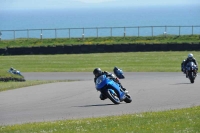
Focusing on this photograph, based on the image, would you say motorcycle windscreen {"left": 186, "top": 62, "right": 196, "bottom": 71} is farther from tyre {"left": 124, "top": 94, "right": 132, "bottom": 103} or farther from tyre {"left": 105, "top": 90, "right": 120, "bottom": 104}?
tyre {"left": 105, "top": 90, "right": 120, "bottom": 104}

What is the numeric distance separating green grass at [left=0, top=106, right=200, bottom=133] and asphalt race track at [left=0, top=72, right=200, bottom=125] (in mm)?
2390

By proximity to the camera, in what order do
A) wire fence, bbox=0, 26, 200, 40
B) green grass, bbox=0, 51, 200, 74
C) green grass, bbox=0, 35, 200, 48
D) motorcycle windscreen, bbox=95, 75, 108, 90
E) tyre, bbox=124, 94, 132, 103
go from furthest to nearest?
1. wire fence, bbox=0, 26, 200, 40
2. green grass, bbox=0, 35, 200, 48
3. green grass, bbox=0, 51, 200, 74
4. tyre, bbox=124, 94, 132, 103
5. motorcycle windscreen, bbox=95, 75, 108, 90

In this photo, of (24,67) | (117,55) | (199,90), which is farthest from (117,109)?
(117,55)

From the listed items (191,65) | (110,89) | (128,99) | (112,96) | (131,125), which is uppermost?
(191,65)

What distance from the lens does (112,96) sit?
66.8 feet

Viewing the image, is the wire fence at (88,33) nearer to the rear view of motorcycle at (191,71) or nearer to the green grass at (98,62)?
the green grass at (98,62)

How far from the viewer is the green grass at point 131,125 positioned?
12.7m

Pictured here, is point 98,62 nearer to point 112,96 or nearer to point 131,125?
point 112,96

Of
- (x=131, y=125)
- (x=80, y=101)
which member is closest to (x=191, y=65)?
(x=80, y=101)

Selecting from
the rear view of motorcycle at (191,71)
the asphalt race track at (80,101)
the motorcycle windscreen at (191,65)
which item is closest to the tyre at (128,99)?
the asphalt race track at (80,101)

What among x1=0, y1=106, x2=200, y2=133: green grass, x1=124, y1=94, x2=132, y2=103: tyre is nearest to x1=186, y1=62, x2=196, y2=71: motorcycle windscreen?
x1=124, y1=94, x2=132, y2=103: tyre

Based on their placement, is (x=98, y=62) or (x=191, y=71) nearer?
(x=191, y=71)

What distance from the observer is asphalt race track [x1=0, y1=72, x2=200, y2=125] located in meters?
18.3

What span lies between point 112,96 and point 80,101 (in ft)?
6.57
